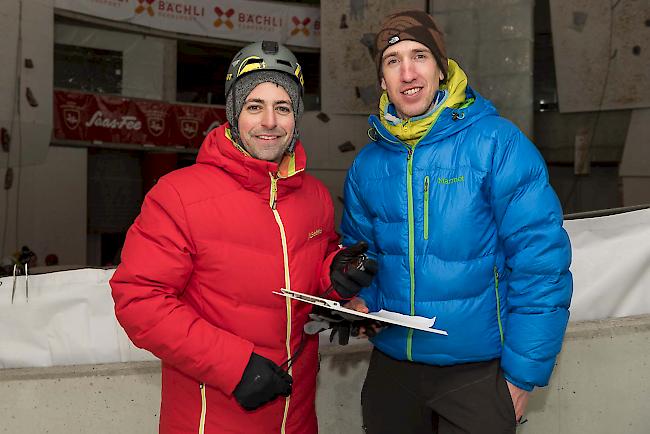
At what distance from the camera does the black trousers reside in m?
1.78

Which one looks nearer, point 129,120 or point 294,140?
point 294,140

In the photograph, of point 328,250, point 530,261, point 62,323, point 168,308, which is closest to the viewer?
point 168,308

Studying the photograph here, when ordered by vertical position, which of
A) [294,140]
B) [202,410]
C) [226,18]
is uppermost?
[226,18]

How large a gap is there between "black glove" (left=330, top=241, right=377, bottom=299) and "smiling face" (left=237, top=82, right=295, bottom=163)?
13.9 inches

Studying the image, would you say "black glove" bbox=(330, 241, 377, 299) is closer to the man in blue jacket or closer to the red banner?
the man in blue jacket

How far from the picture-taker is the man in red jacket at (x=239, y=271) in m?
1.59

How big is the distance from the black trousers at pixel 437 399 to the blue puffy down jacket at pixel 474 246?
5 cm

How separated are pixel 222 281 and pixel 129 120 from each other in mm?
13189

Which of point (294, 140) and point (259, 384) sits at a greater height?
point (294, 140)

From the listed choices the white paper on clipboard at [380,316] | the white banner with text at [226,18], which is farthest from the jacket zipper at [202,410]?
the white banner with text at [226,18]

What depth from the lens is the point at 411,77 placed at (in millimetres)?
1873

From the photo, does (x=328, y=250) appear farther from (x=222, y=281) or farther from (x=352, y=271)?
(x=222, y=281)

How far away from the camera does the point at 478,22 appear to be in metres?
8.65

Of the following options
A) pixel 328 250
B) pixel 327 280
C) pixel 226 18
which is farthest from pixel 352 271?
pixel 226 18
